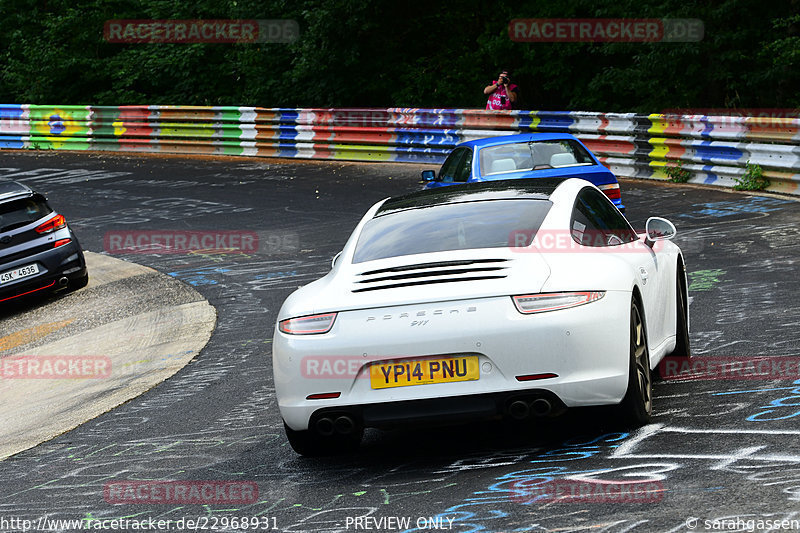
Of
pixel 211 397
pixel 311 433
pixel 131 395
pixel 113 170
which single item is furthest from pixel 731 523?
pixel 113 170

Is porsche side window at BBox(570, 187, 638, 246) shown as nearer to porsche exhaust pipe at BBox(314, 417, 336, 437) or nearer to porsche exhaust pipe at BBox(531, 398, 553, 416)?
porsche exhaust pipe at BBox(531, 398, 553, 416)

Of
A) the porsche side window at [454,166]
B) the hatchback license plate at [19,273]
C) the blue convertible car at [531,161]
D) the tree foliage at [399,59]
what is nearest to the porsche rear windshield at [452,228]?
the blue convertible car at [531,161]

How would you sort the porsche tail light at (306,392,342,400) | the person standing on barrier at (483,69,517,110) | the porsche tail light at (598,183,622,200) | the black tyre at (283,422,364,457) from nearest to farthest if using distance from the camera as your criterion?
the porsche tail light at (306,392,342,400), the black tyre at (283,422,364,457), the porsche tail light at (598,183,622,200), the person standing on barrier at (483,69,517,110)

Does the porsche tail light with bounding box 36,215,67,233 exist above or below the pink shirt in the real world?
below

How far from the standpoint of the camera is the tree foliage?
26031mm

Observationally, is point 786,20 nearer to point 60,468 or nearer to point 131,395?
point 131,395

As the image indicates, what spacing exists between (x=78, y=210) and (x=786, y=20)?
48.0 feet

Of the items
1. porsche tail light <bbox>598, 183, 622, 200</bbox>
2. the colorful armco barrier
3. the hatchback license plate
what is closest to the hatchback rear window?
the hatchback license plate

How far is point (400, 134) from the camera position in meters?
27.0

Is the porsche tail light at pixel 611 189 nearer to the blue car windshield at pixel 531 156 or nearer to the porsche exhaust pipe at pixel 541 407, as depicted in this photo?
the blue car windshield at pixel 531 156

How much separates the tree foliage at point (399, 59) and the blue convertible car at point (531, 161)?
11994 millimetres

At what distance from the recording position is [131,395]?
931 centimetres

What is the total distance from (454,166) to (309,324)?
9042 mm

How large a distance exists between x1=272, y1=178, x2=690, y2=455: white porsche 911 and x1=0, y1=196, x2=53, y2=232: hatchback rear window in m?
9.06
